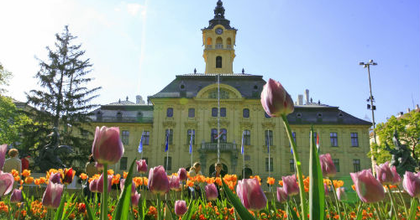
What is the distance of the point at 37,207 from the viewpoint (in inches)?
138

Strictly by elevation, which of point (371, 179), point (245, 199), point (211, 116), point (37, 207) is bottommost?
point (37, 207)

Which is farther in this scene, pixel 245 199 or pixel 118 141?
pixel 245 199

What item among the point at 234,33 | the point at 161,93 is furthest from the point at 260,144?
the point at 234,33

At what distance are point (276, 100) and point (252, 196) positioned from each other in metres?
0.56

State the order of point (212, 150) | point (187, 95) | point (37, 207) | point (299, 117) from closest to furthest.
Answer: point (37, 207), point (212, 150), point (187, 95), point (299, 117)

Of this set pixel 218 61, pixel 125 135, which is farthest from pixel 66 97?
pixel 218 61

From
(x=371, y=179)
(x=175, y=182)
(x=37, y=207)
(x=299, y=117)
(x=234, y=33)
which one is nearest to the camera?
(x=371, y=179)

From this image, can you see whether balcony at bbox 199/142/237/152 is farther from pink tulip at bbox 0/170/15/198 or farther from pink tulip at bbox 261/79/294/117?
pink tulip at bbox 261/79/294/117

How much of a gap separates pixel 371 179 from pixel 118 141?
3.72 ft

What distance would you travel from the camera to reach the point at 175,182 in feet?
9.45

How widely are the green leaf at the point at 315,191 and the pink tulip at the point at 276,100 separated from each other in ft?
0.71

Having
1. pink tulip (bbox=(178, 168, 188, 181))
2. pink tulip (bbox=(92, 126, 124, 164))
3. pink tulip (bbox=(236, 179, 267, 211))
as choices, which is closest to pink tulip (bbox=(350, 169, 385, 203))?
pink tulip (bbox=(236, 179, 267, 211))

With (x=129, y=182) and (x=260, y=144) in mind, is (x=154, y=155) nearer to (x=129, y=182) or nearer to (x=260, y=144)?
(x=260, y=144)

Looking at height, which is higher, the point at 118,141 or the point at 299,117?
the point at 299,117
